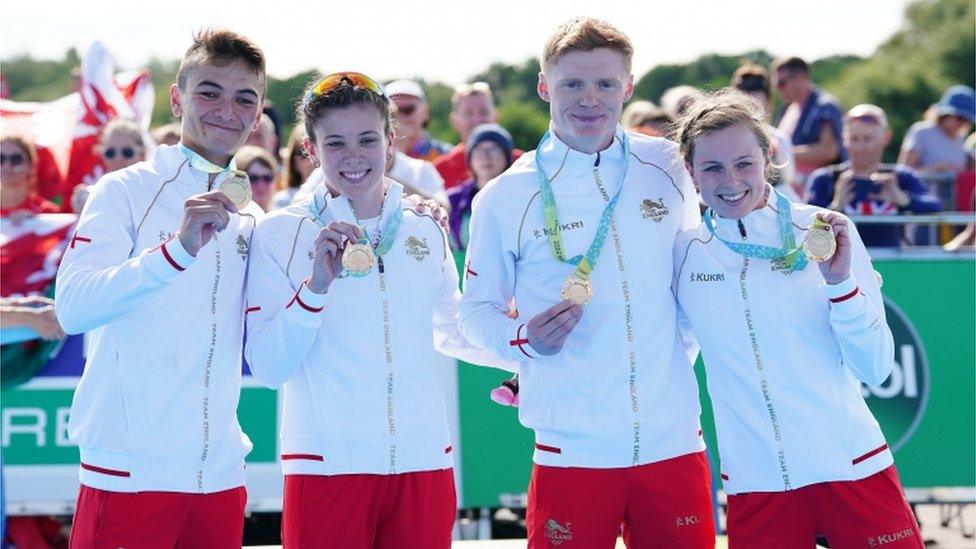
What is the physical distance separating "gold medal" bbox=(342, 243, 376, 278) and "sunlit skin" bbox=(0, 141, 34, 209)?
425 centimetres

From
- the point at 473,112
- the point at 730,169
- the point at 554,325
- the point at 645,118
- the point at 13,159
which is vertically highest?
the point at 473,112

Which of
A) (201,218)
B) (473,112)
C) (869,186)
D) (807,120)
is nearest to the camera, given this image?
(201,218)

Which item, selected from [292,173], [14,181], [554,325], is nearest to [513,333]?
[554,325]

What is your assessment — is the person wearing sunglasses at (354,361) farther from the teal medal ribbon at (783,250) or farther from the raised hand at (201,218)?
the teal medal ribbon at (783,250)

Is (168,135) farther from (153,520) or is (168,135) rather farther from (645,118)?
(153,520)

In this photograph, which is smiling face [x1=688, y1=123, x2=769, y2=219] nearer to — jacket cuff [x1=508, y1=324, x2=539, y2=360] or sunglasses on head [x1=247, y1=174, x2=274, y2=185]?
jacket cuff [x1=508, y1=324, x2=539, y2=360]

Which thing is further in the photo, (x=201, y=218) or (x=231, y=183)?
(x=231, y=183)

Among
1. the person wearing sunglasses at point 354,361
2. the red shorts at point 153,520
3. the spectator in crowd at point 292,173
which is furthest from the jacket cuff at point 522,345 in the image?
the spectator in crowd at point 292,173

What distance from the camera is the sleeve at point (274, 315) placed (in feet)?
13.1

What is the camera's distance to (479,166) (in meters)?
7.96

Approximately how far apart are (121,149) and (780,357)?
478 centimetres

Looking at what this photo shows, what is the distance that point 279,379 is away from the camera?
13.5 ft

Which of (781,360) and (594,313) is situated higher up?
(594,313)

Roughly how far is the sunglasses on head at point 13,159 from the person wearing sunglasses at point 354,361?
3873 mm
